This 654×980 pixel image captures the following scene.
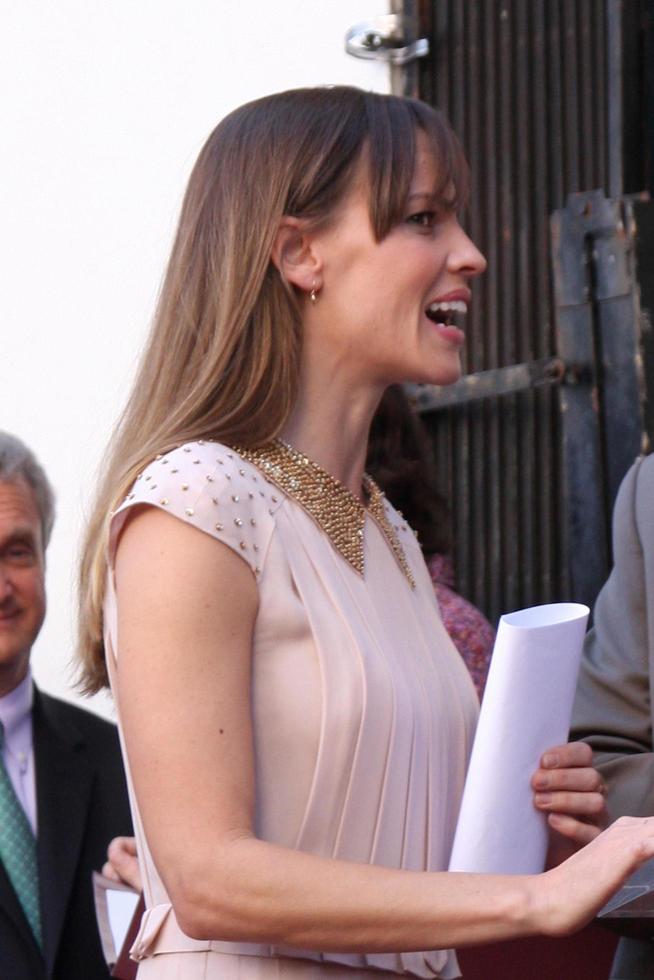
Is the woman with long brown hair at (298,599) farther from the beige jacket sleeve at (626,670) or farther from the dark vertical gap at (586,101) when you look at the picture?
the dark vertical gap at (586,101)

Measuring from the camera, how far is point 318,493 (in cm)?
220

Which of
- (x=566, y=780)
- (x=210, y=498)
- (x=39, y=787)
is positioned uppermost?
(x=210, y=498)

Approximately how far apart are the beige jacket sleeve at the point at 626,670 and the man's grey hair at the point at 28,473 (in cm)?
167

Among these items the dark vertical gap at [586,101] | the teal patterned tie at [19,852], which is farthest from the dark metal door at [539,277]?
the teal patterned tie at [19,852]

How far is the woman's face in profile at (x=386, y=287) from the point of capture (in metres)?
2.22

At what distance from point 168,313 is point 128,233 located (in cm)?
270

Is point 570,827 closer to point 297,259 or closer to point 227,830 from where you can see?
point 227,830

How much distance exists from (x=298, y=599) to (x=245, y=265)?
1.42ft

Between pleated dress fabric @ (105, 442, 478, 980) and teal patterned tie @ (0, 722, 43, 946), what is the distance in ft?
4.89

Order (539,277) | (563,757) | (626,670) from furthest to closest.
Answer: (539,277) < (626,670) < (563,757)

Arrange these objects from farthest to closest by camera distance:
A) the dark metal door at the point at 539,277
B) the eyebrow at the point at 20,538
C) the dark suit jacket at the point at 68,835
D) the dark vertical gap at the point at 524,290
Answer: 1. the dark vertical gap at the point at 524,290
2. the eyebrow at the point at 20,538
3. the dark metal door at the point at 539,277
4. the dark suit jacket at the point at 68,835

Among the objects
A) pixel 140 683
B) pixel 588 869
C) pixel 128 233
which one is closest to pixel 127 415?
pixel 140 683

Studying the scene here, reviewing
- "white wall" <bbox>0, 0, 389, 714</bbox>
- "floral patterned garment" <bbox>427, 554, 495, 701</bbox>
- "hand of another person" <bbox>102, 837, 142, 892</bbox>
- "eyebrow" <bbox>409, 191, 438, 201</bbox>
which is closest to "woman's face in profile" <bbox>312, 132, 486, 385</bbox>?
"eyebrow" <bbox>409, 191, 438, 201</bbox>

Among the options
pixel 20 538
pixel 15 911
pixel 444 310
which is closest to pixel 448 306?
pixel 444 310
